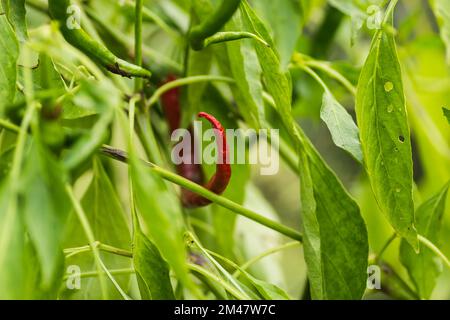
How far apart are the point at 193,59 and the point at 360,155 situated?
18 cm

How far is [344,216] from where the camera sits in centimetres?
48

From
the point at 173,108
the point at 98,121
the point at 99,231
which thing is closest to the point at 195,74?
the point at 173,108

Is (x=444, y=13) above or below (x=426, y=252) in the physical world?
above

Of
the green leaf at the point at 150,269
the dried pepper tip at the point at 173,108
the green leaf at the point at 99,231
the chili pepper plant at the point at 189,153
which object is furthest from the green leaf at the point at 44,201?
the dried pepper tip at the point at 173,108

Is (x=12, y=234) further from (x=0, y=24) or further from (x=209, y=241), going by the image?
(x=209, y=241)

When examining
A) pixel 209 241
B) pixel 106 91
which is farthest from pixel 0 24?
pixel 209 241

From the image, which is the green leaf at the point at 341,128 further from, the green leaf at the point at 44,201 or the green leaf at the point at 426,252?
the green leaf at the point at 44,201

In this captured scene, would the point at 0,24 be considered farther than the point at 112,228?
No

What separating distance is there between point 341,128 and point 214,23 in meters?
0.10

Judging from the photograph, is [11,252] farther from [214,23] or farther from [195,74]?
[195,74]

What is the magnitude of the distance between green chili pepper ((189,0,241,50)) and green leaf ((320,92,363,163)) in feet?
0.26

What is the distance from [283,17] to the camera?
575 millimetres

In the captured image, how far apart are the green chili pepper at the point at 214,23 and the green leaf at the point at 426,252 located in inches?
7.8

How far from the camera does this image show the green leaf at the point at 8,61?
0.37 metres
